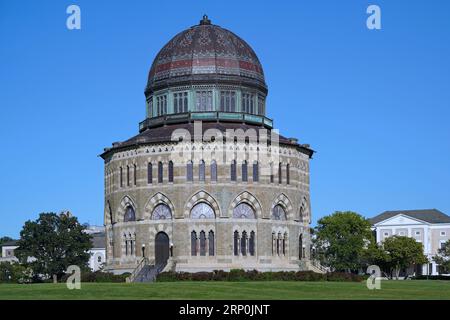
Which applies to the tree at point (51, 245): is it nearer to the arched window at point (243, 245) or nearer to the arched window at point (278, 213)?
the arched window at point (243, 245)

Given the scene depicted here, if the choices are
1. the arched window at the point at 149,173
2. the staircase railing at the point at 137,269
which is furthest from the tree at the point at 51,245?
the arched window at the point at 149,173

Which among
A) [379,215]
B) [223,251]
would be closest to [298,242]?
[223,251]

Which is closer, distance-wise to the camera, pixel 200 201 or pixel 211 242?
pixel 211 242

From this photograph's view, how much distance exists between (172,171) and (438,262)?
60.8 m

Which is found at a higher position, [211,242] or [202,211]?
[202,211]

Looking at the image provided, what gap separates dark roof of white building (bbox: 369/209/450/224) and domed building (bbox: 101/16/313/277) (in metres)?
59.6

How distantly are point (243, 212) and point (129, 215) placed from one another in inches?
413

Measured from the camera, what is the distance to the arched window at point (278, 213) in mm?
82062

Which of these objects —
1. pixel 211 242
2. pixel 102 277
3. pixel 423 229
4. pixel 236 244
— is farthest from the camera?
pixel 423 229

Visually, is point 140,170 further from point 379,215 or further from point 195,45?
point 379,215

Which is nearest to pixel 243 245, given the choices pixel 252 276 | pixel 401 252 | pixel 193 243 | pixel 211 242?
pixel 211 242

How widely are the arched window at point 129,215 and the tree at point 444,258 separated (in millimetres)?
56522

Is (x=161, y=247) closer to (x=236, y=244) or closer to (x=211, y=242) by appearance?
(x=211, y=242)

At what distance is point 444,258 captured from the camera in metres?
134
